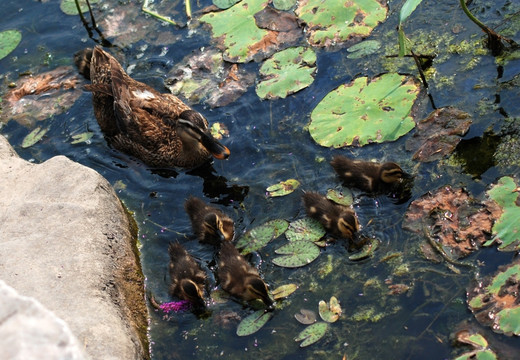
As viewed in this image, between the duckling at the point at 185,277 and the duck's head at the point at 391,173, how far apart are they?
5.76 ft

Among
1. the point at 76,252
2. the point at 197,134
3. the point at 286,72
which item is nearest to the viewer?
the point at 76,252

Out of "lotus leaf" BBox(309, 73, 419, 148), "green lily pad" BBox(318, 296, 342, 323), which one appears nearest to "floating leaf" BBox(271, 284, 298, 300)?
"green lily pad" BBox(318, 296, 342, 323)

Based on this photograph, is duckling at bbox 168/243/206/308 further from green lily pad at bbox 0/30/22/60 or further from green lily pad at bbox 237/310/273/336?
green lily pad at bbox 0/30/22/60

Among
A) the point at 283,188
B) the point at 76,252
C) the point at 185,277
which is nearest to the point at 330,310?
the point at 185,277

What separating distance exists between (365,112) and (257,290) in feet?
7.36

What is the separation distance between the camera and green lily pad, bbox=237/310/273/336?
518 centimetres

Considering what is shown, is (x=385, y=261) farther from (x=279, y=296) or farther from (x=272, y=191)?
(x=272, y=191)

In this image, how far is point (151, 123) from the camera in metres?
7.09

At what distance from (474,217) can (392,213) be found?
70 centimetres

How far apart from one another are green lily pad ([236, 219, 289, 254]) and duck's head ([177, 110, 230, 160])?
0.98 metres

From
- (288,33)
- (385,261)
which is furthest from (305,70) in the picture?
(385,261)

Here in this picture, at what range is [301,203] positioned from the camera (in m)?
6.12

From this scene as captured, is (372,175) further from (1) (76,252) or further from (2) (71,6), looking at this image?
(2) (71,6)

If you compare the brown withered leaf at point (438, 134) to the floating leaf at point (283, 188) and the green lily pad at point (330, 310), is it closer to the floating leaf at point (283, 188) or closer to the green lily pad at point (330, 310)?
the floating leaf at point (283, 188)
